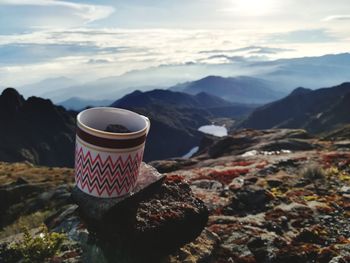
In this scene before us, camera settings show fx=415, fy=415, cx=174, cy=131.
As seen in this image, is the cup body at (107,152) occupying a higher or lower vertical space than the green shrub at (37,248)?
higher

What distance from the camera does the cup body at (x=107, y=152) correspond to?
8.35 m

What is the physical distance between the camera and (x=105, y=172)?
855cm

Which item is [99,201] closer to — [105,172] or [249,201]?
[105,172]

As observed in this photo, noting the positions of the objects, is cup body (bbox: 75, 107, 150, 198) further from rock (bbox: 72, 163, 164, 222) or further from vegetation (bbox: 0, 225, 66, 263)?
vegetation (bbox: 0, 225, 66, 263)

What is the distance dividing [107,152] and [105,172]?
18.7 inches

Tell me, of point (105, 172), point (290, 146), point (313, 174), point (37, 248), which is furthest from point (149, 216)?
point (290, 146)

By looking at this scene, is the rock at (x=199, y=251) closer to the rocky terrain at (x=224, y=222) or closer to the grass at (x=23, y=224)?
the rocky terrain at (x=224, y=222)

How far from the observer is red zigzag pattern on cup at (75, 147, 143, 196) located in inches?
335

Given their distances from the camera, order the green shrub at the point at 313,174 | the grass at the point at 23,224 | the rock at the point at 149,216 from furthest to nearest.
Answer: the green shrub at the point at 313,174
the grass at the point at 23,224
the rock at the point at 149,216

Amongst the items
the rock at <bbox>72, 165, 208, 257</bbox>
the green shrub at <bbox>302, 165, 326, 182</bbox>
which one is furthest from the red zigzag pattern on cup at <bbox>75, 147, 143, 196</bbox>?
the green shrub at <bbox>302, 165, 326, 182</bbox>

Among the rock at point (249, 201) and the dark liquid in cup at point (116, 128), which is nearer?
the dark liquid in cup at point (116, 128)

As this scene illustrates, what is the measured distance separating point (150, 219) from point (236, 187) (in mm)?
12973

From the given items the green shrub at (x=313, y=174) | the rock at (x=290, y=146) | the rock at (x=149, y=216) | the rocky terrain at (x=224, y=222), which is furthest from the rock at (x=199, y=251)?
the rock at (x=290, y=146)

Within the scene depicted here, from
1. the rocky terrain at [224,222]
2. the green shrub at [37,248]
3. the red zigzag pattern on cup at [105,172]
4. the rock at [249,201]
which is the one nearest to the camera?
the red zigzag pattern on cup at [105,172]
